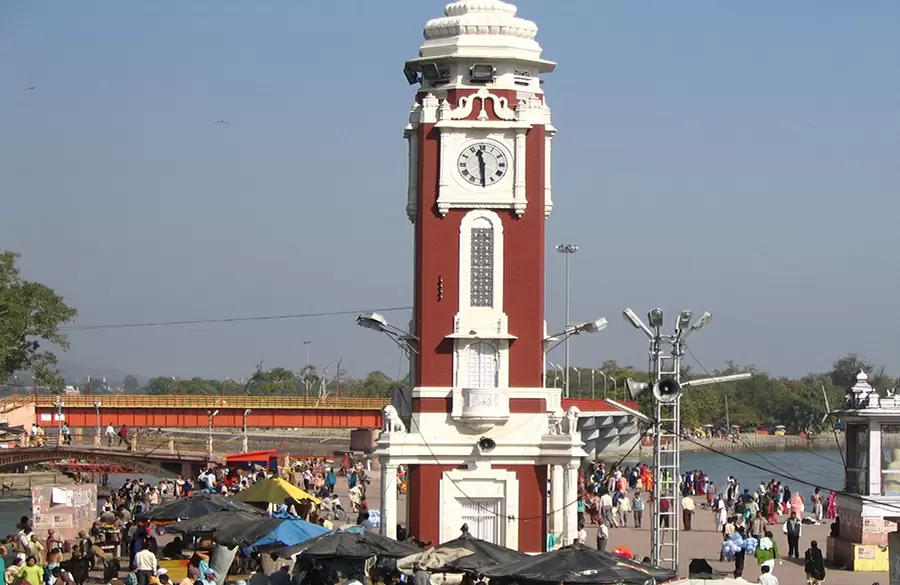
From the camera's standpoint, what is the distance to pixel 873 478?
37000 mm

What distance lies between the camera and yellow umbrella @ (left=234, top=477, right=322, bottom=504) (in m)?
40.7

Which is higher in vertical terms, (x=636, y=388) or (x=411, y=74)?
(x=411, y=74)

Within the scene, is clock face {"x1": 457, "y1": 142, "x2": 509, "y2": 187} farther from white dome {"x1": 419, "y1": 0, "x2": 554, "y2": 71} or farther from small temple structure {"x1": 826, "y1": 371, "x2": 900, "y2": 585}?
small temple structure {"x1": 826, "y1": 371, "x2": 900, "y2": 585}

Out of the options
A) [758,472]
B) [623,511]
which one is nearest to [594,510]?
[623,511]

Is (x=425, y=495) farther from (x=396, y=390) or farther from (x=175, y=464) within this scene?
(x=175, y=464)

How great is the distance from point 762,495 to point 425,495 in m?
17.4

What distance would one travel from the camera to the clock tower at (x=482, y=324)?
3900 centimetres

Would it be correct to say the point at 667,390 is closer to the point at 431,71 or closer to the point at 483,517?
the point at 483,517

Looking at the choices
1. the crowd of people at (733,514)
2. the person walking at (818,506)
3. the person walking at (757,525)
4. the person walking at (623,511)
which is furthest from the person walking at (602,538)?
the person walking at (818,506)

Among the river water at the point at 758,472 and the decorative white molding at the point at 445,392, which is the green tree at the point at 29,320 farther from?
the decorative white molding at the point at 445,392

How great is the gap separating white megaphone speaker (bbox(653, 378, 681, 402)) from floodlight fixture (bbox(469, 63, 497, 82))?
11.2m

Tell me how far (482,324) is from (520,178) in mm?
3492

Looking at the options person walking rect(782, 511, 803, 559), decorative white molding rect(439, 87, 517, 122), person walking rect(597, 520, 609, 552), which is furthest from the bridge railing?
decorative white molding rect(439, 87, 517, 122)

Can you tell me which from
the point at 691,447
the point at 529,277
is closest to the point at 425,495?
the point at 529,277
